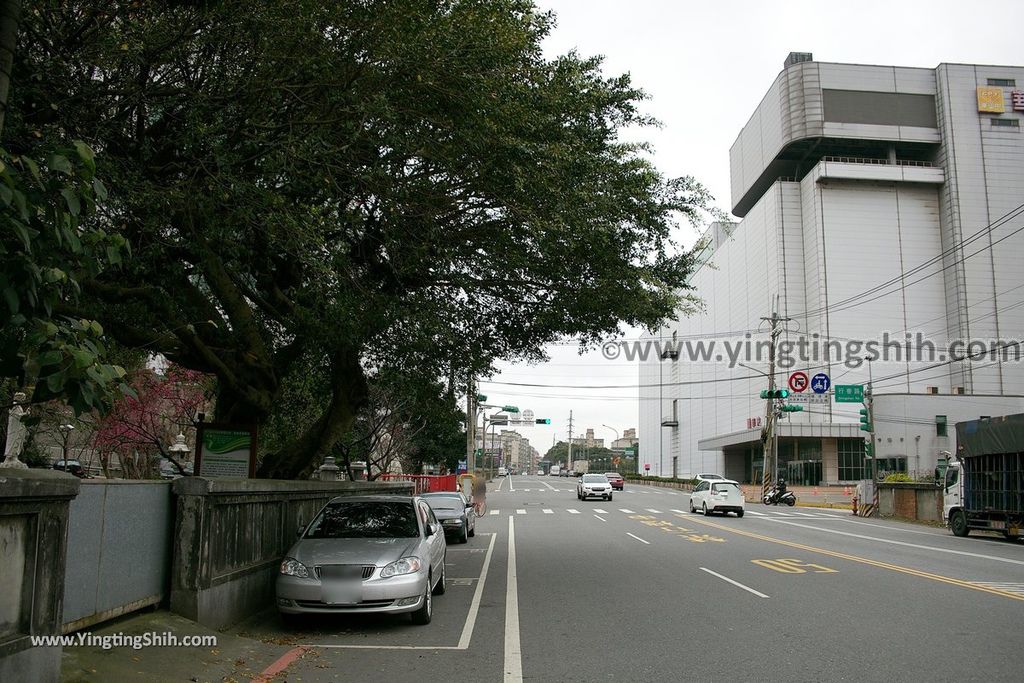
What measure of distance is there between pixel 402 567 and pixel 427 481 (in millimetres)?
A: 25688

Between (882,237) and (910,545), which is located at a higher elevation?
(882,237)

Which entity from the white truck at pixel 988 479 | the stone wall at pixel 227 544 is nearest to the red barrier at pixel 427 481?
the white truck at pixel 988 479

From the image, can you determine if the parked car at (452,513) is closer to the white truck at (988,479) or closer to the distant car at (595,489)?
the white truck at (988,479)

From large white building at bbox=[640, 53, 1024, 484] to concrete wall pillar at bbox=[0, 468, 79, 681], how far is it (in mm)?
66494

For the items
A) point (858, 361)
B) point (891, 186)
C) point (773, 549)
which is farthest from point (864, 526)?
point (891, 186)

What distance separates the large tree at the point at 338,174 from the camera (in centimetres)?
885

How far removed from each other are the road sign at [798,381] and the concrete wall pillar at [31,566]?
202 ft

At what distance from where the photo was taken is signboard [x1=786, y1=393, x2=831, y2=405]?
2328 inches

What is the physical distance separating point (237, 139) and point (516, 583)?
819 centimetres

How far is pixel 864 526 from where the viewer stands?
93.2 ft

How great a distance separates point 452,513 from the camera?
816 inches

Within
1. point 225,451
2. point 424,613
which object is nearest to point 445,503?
point 225,451

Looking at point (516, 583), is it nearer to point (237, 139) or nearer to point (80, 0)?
point (237, 139)

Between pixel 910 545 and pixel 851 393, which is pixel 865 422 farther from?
pixel 910 545
